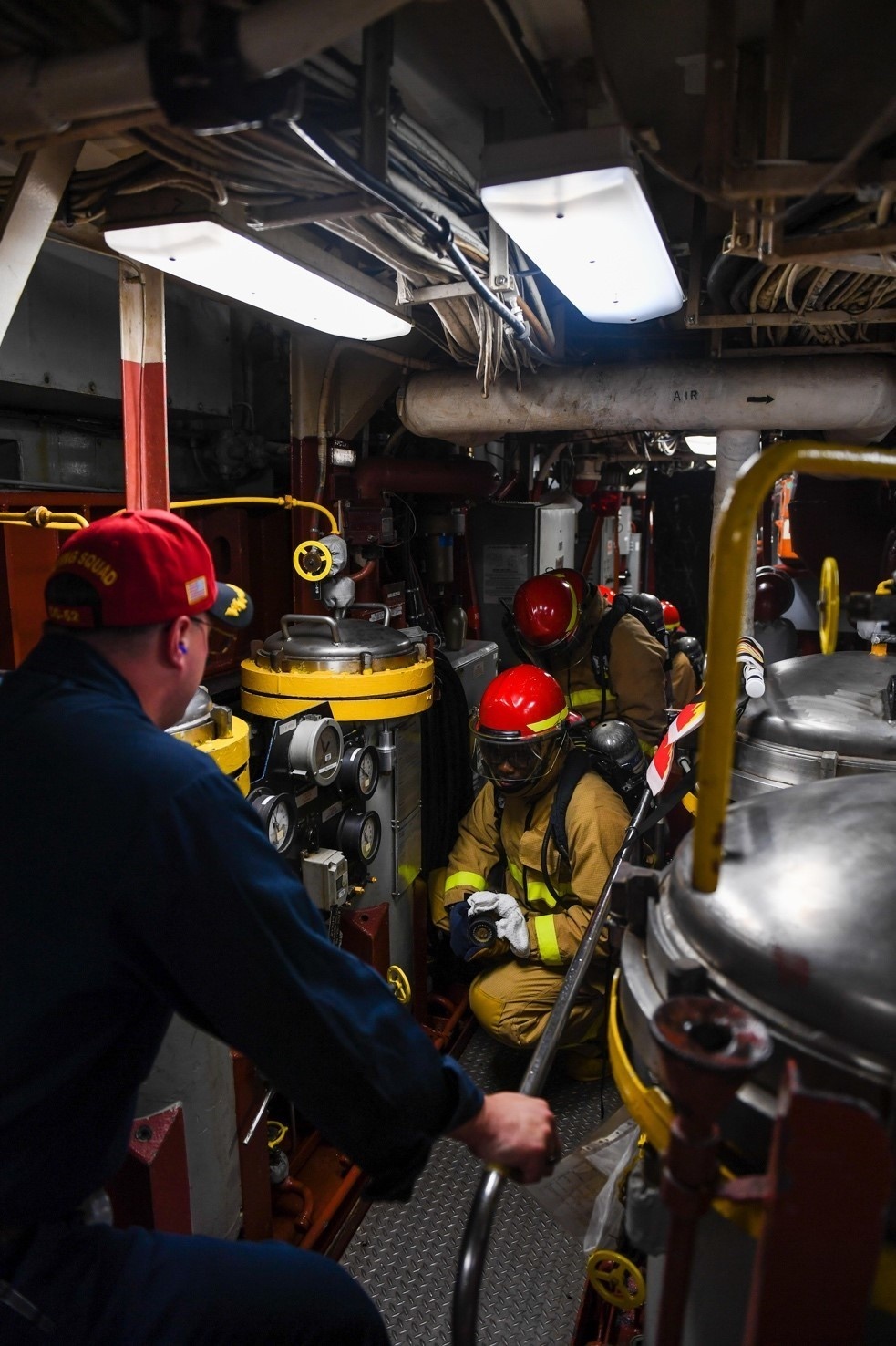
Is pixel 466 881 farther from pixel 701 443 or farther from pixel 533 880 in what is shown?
pixel 701 443

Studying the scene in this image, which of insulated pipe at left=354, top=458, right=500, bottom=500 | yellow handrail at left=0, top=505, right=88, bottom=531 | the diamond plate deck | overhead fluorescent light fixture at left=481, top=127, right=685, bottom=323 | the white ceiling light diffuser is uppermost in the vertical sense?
the white ceiling light diffuser

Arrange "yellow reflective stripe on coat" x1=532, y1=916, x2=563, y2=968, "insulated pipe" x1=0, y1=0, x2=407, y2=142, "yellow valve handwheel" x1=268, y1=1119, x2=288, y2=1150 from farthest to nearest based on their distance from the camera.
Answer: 1. "yellow reflective stripe on coat" x1=532, y1=916, x2=563, y2=968
2. "yellow valve handwheel" x1=268, y1=1119, x2=288, y2=1150
3. "insulated pipe" x1=0, y1=0, x2=407, y2=142

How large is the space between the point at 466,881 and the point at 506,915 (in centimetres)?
34

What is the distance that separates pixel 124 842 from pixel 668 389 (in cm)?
315

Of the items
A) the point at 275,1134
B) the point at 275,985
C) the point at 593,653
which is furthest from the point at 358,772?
the point at 593,653

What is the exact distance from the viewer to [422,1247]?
2.76 meters

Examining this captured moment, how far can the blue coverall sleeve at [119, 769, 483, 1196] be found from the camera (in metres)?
1.24

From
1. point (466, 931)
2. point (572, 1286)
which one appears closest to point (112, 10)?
point (466, 931)

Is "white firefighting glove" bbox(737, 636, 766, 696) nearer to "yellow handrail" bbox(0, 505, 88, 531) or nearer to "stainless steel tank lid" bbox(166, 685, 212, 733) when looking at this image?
"stainless steel tank lid" bbox(166, 685, 212, 733)

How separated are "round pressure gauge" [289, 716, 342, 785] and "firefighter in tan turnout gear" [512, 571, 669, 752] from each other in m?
2.14

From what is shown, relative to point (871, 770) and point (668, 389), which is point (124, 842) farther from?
point (668, 389)

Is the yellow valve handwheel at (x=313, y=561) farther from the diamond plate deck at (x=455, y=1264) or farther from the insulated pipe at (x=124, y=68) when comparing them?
the diamond plate deck at (x=455, y=1264)

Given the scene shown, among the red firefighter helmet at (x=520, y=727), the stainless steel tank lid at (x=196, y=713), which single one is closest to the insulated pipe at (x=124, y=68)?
the stainless steel tank lid at (x=196, y=713)

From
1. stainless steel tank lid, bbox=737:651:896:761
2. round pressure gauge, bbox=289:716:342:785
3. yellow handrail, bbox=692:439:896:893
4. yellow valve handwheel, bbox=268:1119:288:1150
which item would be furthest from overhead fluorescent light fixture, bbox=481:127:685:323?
yellow valve handwheel, bbox=268:1119:288:1150
